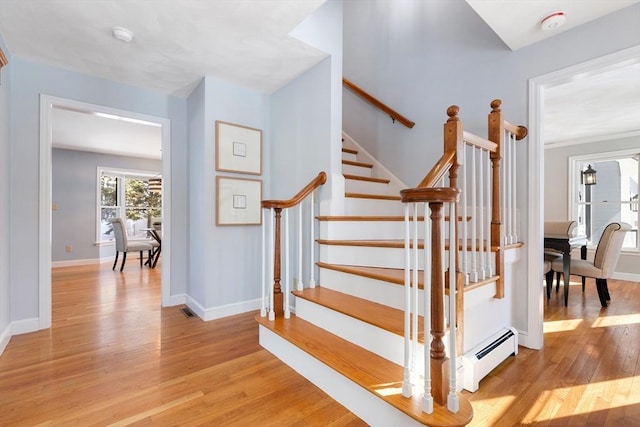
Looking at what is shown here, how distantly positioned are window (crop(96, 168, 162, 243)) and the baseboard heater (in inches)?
260

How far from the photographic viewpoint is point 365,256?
2.21m

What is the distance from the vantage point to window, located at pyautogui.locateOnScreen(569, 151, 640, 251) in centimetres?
465

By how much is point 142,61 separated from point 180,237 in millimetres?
1696

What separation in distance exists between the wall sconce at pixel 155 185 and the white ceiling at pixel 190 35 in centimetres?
413

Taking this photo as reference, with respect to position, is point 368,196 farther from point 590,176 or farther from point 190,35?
point 590,176

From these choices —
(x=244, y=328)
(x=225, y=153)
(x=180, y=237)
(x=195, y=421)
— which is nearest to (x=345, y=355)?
(x=195, y=421)

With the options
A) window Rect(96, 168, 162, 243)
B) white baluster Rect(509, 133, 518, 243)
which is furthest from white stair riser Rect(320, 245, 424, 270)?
window Rect(96, 168, 162, 243)

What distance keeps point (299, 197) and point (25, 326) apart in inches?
98.7

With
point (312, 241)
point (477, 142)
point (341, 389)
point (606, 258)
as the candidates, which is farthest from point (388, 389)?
point (606, 258)

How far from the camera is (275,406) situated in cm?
152

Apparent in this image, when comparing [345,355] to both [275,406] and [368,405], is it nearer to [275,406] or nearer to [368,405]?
[368,405]

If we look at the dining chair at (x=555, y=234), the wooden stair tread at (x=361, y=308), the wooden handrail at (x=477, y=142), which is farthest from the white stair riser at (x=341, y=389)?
the dining chair at (x=555, y=234)

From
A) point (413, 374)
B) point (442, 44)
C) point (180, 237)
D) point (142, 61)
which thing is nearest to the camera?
point (413, 374)

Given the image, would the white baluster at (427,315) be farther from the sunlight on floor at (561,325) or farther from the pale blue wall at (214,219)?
the pale blue wall at (214,219)
